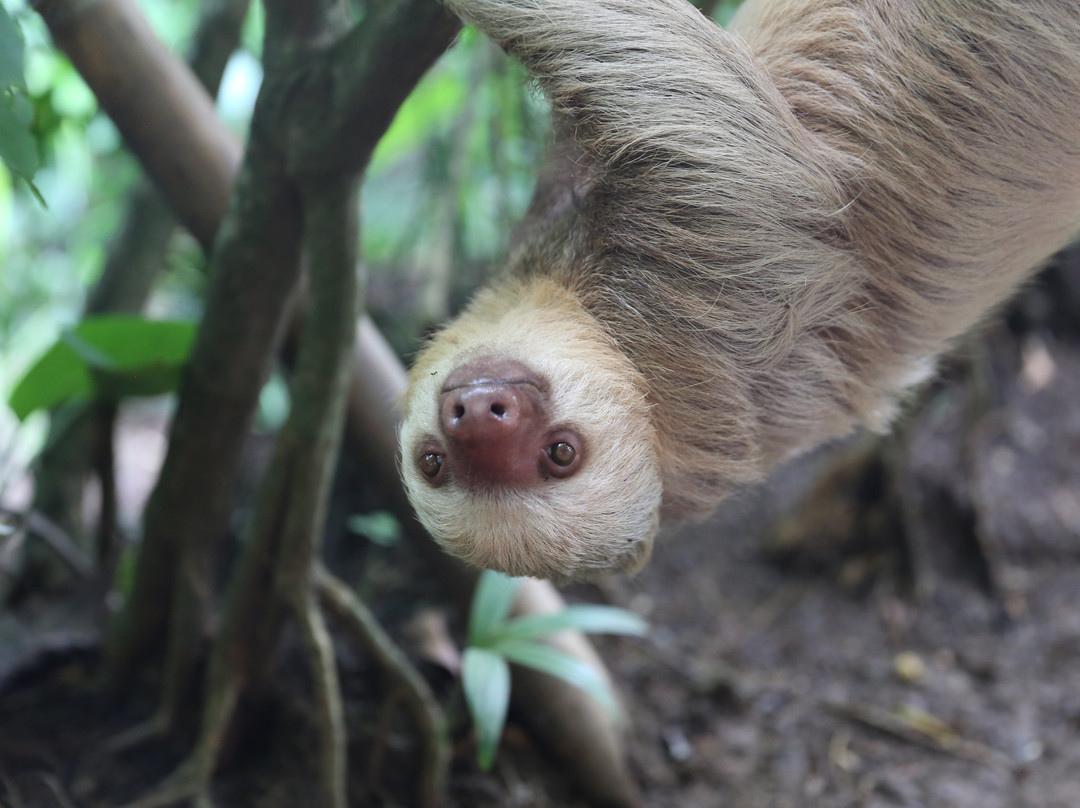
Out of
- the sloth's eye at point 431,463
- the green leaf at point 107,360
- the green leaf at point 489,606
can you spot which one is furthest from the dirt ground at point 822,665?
the sloth's eye at point 431,463

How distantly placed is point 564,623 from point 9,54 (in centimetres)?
254

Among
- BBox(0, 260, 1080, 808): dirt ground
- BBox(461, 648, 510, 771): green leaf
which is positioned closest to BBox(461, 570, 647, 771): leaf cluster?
BBox(461, 648, 510, 771): green leaf

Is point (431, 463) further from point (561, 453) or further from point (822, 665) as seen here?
point (822, 665)

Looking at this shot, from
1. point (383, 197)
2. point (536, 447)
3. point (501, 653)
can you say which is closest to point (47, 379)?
point (501, 653)

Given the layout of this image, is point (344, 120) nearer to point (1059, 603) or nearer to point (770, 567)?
point (770, 567)

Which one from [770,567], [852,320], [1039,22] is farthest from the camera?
[770,567]

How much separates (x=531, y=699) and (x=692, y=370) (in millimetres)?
1842

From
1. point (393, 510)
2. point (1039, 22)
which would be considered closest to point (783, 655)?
point (393, 510)

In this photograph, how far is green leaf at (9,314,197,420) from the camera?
124 inches

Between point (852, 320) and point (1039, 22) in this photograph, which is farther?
point (852, 320)

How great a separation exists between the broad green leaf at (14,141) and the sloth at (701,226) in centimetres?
103

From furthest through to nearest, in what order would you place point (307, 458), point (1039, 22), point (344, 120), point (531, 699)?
1. point (531, 699)
2. point (307, 458)
3. point (344, 120)
4. point (1039, 22)

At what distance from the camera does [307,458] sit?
292 cm

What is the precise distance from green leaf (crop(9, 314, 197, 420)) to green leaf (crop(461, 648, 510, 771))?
1597mm
